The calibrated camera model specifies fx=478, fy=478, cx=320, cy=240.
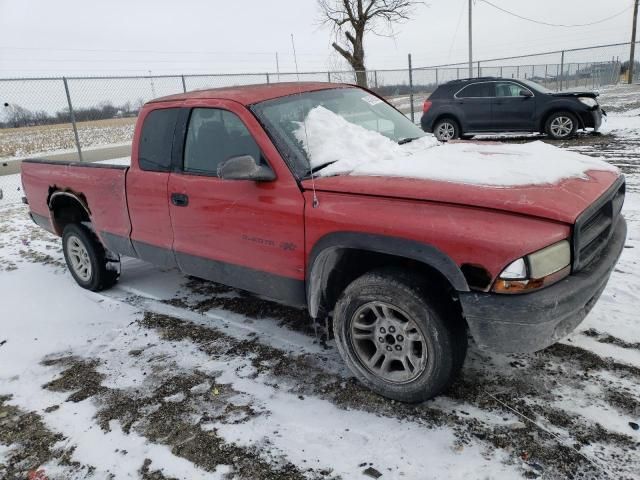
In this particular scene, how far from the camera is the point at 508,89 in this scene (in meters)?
12.0

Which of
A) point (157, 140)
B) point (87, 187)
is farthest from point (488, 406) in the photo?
point (87, 187)

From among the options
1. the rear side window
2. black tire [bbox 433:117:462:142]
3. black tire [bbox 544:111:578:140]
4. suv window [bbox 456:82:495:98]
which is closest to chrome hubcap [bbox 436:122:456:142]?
black tire [bbox 433:117:462:142]

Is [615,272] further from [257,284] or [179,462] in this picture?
[179,462]

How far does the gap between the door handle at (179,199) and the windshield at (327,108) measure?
84cm

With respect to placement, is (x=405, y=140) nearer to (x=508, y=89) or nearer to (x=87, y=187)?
(x=87, y=187)

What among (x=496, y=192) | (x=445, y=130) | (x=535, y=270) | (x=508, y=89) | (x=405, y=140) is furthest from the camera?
(x=445, y=130)

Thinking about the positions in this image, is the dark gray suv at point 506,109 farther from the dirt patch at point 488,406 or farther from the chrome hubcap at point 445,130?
the dirt patch at point 488,406

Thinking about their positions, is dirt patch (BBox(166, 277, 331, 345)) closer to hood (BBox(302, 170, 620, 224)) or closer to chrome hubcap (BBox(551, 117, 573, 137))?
hood (BBox(302, 170, 620, 224))

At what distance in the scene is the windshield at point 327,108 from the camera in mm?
3078

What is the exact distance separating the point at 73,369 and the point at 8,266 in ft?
10.4

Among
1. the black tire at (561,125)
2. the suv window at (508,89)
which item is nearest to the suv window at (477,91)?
the suv window at (508,89)

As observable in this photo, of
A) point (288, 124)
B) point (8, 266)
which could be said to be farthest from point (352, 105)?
point (8, 266)

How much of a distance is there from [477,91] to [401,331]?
11.1 metres

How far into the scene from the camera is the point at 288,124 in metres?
3.25
